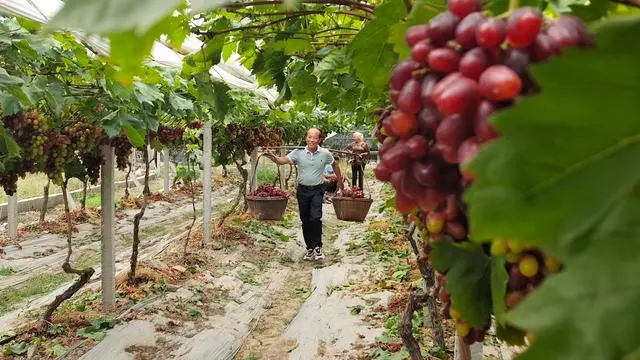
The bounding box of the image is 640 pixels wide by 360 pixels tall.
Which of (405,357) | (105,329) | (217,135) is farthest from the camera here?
(217,135)

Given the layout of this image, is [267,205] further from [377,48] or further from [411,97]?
[411,97]

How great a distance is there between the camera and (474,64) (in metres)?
0.43

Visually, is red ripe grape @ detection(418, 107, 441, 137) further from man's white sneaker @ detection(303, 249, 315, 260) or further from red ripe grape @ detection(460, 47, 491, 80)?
man's white sneaker @ detection(303, 249, 315, 260)

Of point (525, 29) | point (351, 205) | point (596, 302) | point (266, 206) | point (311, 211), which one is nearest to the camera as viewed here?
point (596, 302)

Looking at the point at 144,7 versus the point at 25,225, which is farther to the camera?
the point at 25,225

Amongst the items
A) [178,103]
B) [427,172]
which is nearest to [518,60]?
[427,172]

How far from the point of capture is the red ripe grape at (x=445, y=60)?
452 millimetres

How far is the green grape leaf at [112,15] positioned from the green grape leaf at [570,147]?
→ 0.19 m

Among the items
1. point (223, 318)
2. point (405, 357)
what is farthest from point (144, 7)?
point (223, 318)

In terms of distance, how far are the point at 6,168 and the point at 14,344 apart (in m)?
1.31

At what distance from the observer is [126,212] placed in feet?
34.5

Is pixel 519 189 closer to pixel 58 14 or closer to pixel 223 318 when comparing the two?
pixel 58 14

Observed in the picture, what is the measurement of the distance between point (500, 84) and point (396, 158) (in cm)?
15

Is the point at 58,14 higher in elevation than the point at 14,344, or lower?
higher
